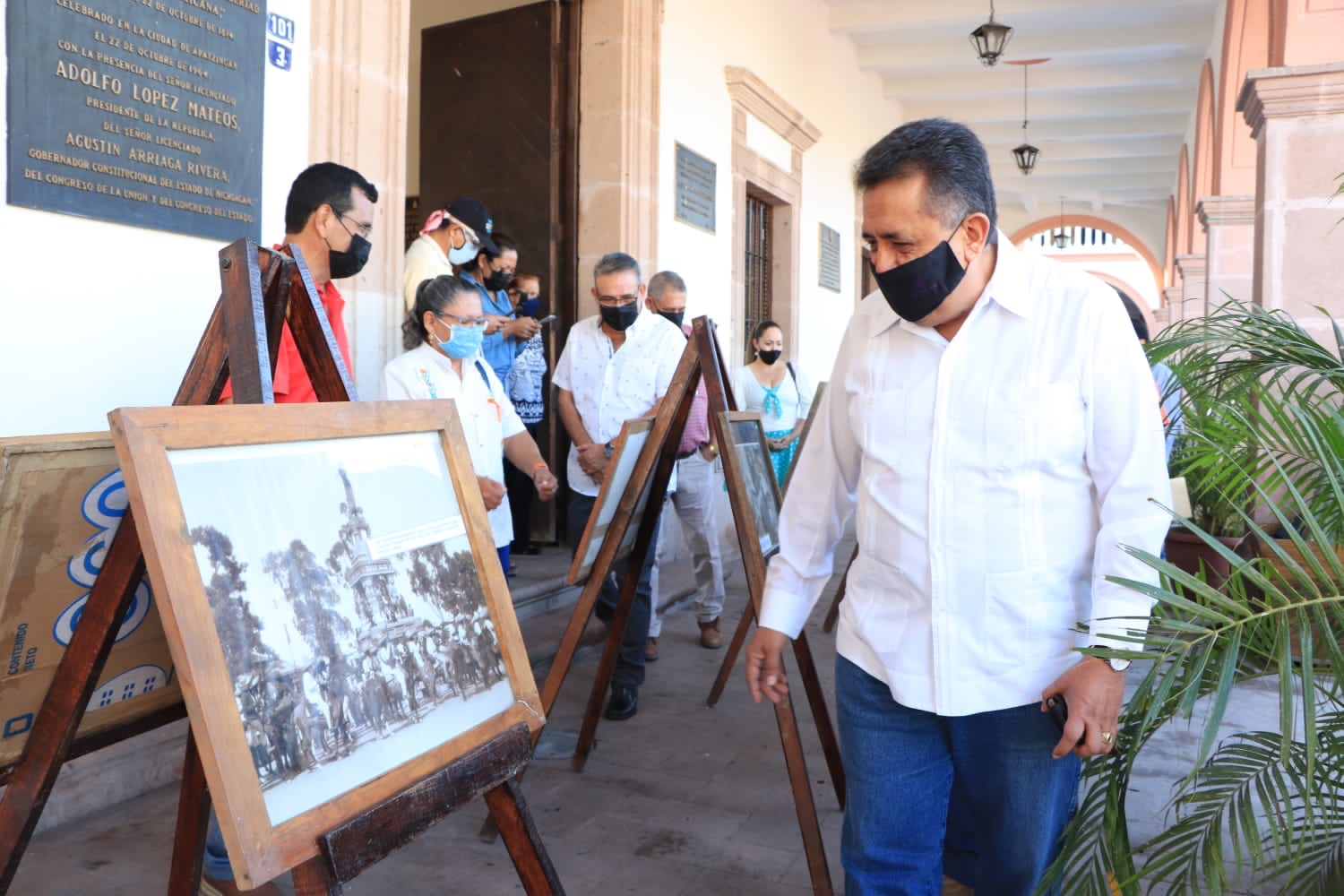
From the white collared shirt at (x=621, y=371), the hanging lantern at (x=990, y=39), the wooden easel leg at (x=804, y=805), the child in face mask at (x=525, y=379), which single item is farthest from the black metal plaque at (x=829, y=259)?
the wooden easel leg at (x=804, y=805)

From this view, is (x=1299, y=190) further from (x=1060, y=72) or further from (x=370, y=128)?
(x=1060, y=72)

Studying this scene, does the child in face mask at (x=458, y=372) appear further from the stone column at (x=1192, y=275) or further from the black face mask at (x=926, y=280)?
the stone column at (x=1192, y=275)

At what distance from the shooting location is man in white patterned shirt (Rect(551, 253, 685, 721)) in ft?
14.1

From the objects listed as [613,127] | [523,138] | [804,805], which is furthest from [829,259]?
[804,805]

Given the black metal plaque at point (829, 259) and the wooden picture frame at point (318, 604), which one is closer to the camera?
the wooden picture frame at point (318, 604)

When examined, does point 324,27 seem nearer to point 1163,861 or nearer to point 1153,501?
point 1153,501

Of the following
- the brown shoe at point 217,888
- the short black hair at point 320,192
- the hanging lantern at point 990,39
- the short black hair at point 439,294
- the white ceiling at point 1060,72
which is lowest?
the brown shoe at point 217,888

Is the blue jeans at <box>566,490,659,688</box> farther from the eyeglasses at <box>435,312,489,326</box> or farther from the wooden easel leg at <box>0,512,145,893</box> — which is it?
the wooden easel leg at <box>0,512,145,893</box>

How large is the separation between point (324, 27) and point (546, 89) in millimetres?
2570

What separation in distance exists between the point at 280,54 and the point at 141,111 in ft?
2.25

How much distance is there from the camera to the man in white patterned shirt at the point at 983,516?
5.31 feet

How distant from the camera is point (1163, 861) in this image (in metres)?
1.61

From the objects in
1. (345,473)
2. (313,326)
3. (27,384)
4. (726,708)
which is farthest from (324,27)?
(726,708)

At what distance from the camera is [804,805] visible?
2.57 meters
